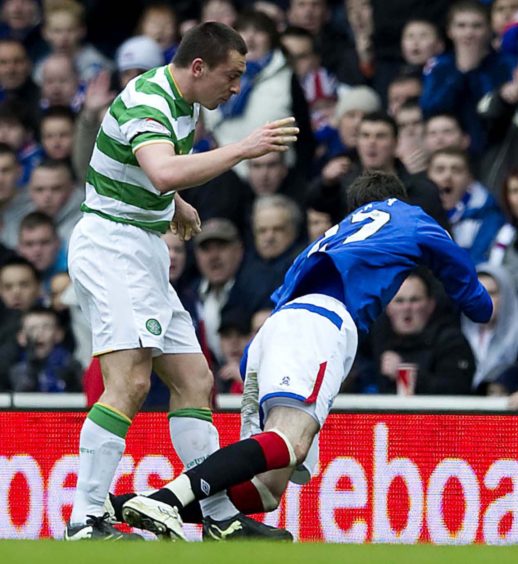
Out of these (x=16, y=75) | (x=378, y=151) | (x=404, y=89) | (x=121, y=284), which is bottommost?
(x=121, y=284)

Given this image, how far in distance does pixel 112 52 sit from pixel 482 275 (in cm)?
449

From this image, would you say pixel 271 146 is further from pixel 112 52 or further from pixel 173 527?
pixel 112 52

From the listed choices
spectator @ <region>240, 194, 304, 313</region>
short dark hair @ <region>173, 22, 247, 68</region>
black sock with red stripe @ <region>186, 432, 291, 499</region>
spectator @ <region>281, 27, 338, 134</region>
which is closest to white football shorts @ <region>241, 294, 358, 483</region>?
black sock with red stripe @ <region>186, 432, 291, 499</region>

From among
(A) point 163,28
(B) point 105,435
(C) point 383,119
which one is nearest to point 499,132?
(C) point 383,119

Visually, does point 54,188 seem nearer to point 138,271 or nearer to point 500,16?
point 500,16

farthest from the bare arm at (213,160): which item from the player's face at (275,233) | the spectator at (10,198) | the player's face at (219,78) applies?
the spectator at (10,198)

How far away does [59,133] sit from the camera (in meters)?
12.2

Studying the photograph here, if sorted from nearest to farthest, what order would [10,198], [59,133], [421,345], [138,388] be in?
[138,388] → [421,345] → [59,133] → [10,198]

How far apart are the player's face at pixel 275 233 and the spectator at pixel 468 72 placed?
Result: 119cm

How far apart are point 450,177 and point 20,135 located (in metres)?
3.94

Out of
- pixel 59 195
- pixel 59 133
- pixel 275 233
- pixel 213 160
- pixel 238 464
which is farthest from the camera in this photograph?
pixel 59 133

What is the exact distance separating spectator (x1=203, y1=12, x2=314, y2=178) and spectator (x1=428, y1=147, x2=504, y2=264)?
48.0 inches

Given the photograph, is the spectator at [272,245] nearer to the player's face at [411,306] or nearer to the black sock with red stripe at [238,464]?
the player's face at [411,306]

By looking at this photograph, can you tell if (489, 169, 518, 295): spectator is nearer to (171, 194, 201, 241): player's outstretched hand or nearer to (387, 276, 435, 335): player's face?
(387, 276, 435, 335): player's face
